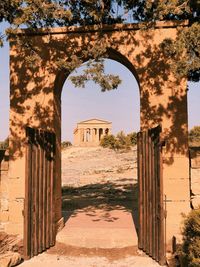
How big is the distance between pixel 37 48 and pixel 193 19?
3.91m

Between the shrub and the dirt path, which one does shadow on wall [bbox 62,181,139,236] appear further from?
the shrub

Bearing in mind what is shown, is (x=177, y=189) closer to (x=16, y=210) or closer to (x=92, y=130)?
(x=16, y=210)

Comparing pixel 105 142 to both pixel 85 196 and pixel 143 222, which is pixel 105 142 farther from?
pixel 143 222

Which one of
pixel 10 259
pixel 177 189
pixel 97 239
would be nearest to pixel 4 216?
pixel 10 259

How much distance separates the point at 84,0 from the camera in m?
7.53

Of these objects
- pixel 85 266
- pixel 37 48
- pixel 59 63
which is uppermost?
pixel 37 48

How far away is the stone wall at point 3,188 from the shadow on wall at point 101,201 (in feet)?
6.30

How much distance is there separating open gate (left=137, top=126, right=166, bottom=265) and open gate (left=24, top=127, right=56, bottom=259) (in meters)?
1.92

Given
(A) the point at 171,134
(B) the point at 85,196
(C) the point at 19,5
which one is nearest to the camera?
(C) the point at 19,5

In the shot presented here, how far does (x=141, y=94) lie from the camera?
8.16m

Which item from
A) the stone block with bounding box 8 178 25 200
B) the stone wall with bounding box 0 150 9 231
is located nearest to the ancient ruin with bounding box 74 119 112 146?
the stone wall with bounding box 0 150 9 231

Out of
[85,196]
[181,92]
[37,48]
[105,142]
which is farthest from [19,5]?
[105,142]

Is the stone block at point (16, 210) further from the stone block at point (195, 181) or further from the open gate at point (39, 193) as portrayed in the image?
the stone block at point (195, 181)

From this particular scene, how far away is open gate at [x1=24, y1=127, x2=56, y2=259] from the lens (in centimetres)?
708
